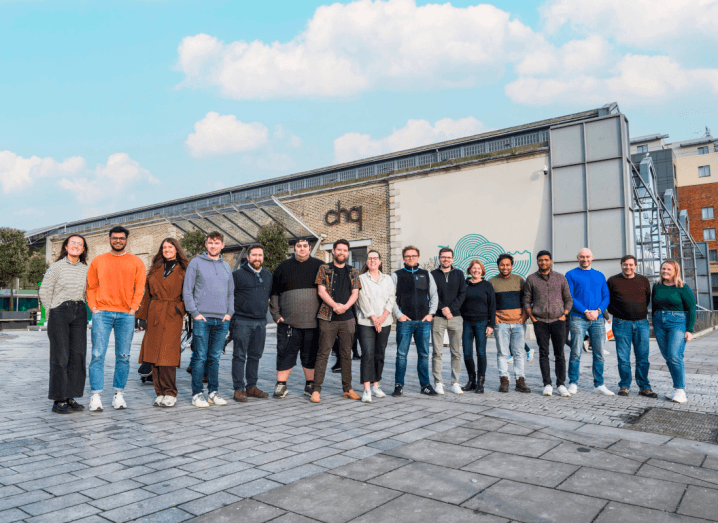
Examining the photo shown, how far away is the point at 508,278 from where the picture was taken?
258 inches

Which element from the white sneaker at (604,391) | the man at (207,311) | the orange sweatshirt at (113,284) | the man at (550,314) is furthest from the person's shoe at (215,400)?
the white sneaker at (604,391)

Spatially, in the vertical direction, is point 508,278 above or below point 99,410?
above

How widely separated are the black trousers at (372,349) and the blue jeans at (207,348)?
157 centimetres

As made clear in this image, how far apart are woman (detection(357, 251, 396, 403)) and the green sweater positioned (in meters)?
3.22

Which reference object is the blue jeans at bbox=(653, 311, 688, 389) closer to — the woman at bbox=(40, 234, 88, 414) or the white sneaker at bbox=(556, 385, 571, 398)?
the white sneaker at bbox=(556, 385, 571, 398)

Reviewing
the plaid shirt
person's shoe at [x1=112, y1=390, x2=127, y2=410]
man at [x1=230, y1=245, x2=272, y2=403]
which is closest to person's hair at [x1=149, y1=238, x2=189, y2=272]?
man at [x1=230, y1=245, x2=272, y2=403]

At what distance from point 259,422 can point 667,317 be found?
15.8 feet

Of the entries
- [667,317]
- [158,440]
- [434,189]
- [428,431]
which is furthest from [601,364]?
[434,189]

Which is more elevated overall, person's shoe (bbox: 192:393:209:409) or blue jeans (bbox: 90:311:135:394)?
blue jeans (bbox: 90:311:135:394)

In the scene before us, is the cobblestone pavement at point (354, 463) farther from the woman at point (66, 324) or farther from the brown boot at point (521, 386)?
the brown boot at point (521, 386)

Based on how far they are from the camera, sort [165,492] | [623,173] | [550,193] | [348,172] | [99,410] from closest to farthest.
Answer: [165,492]
[99,410]
[623,173]
[550,193]
[348,172]

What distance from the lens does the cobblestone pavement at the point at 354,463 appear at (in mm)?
2656

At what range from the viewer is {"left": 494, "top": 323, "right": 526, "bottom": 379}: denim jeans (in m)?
6.36

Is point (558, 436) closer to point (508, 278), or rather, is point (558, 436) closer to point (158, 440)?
point (508, 278)
